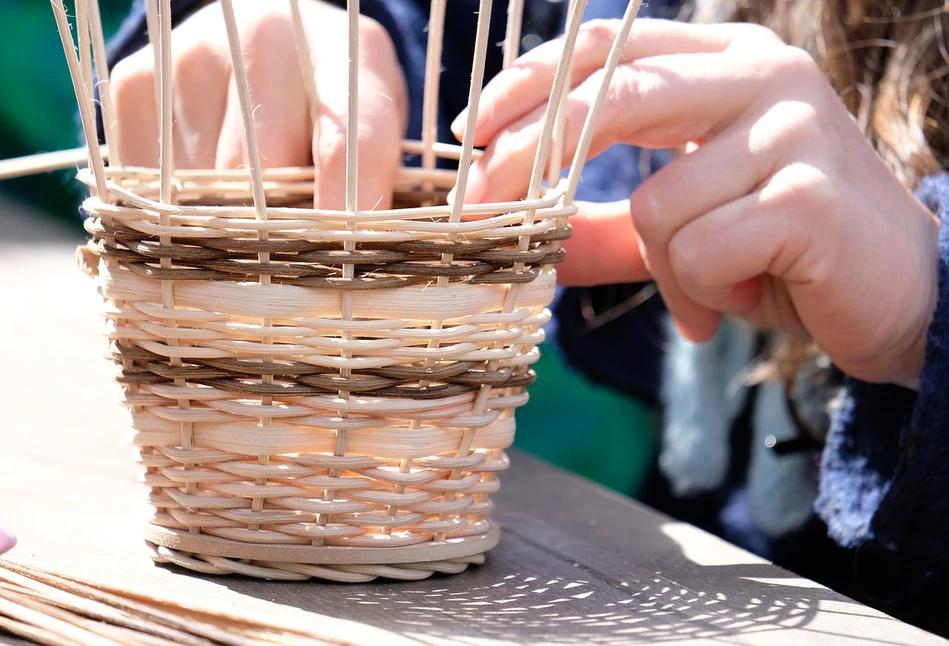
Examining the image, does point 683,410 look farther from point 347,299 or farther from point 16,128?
point 16,128

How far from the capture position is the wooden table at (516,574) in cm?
38

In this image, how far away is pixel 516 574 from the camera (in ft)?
1.49

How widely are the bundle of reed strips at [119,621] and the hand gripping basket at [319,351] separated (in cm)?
5

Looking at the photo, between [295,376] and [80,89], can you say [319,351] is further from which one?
[80,89]


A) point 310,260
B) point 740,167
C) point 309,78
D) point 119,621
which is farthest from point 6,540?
point 740,167

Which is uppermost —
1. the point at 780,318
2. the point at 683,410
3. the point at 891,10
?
the point at 891,10

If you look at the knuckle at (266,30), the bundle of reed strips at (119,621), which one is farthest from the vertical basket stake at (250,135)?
the knuckle at (266,30)

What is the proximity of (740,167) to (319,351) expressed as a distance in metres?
0.25

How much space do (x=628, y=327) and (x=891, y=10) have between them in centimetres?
38

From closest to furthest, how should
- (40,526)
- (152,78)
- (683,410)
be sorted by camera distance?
(40,526)
(152,78)
(683,410)

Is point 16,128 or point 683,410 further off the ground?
point 16,128

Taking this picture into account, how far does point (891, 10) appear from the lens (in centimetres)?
69

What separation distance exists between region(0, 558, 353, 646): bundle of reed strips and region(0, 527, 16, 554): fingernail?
15mm

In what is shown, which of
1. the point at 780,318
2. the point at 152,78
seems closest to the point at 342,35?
the point at 152,78
